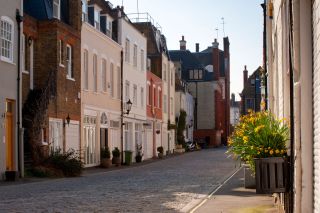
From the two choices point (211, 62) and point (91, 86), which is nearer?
point (91, 86)

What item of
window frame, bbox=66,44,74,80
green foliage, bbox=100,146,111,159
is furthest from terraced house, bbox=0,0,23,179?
green foliage, bbox=100,146,111,159

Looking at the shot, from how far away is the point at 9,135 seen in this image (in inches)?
929

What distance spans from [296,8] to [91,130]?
27.9 meters

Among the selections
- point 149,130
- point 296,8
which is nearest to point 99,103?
point 149,130

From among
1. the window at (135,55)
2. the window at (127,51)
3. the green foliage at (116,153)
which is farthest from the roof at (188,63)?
the green foliage at (116,153)

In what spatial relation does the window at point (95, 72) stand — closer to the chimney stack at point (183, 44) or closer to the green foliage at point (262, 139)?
the green foliage at point (262, 139)

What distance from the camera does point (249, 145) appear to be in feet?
32.2

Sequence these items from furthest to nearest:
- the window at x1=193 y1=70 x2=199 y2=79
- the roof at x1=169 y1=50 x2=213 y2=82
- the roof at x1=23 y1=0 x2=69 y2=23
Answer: the roof at x1=169 y1=50 x2=213 y2=82, the window at x1=193 y1=70 x2=199 y2=79, the roof at x1=23 y1=0 x2=69 y2=23

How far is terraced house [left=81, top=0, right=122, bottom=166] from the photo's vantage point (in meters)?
33.2

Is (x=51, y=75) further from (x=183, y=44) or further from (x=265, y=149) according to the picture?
(x=183, y=44)

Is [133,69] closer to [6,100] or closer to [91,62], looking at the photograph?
[91,62]

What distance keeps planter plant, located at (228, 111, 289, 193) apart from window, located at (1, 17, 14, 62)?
13.9m

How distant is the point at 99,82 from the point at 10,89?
12.7 metres

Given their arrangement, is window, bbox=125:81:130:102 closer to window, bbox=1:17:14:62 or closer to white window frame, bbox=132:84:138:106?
white window frame, bbox=132:84:138:106
